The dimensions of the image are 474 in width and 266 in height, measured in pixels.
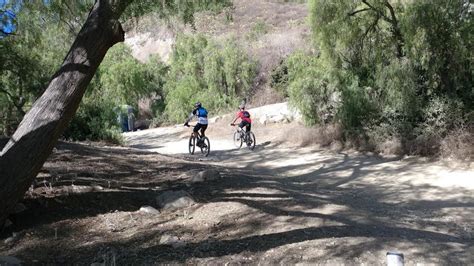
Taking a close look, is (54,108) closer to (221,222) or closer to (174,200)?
(174,200)

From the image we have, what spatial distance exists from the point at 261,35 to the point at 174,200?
113ft

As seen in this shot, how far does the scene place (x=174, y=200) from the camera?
679 centimetres

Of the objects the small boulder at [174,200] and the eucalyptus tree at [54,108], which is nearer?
the eucalyptus tree at [54,108]

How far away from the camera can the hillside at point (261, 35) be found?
33281 mm

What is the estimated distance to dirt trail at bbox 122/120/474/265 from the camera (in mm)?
4867

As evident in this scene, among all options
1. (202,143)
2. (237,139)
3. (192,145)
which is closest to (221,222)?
(202,143)

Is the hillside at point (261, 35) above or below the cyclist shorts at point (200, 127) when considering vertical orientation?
above

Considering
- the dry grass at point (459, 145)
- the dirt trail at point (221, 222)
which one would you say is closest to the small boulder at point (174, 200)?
the dirt trail at point (221, 222)

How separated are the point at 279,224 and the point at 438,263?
1.85m

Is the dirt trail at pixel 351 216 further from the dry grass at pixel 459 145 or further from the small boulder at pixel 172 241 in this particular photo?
the dry grass at pixel 459 145

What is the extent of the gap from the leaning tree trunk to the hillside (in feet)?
48.7

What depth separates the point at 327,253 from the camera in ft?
15.7

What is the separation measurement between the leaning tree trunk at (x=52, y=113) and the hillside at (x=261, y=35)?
14.8 metres

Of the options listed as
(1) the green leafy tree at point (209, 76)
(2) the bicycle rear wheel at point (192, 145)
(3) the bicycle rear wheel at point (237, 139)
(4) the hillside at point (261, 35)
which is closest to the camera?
(2) the bicycle rear wheel at point (192, 145)
